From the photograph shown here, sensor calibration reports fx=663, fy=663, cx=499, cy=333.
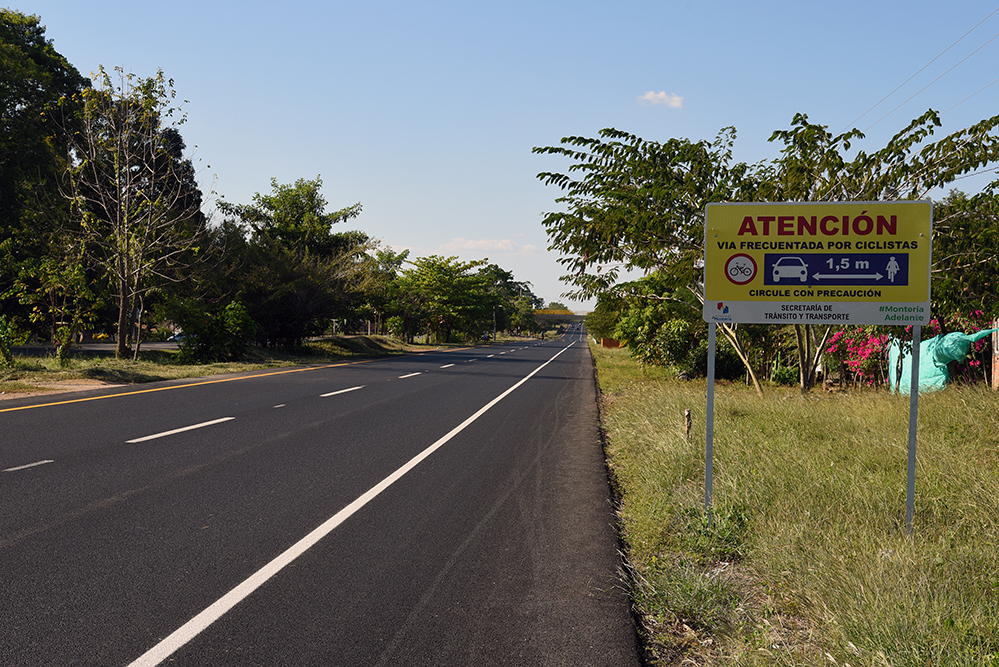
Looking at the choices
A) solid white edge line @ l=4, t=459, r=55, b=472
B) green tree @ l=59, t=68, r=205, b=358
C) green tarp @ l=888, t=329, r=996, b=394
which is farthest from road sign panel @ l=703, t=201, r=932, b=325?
green tree @ l=59, t=68, r=205, b=358

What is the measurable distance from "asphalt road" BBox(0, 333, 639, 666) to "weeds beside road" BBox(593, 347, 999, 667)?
0.41 m

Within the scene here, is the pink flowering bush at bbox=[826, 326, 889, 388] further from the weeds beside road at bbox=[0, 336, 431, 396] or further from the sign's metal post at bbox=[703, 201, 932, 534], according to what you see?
the weeds beside road at bbox=[0, 336, 431, 396]

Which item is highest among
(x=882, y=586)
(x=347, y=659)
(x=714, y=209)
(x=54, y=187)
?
(x=54, y=187)

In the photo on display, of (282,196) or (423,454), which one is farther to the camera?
(282,196)

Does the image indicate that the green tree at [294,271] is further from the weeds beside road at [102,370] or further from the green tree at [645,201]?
the green tree at [645,201]

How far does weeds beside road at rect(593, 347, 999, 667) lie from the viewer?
3.29 m

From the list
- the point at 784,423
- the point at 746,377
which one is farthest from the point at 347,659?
the point at 746,377

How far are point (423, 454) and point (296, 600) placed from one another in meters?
4.64

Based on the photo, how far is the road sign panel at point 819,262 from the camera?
16.9ft

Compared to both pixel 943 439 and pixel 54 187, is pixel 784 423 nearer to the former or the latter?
pixel 943 439

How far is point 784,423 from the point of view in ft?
30.4

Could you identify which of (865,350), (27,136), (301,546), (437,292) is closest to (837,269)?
(301,546)

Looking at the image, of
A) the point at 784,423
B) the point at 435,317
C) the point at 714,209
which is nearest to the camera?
the point at 714,209

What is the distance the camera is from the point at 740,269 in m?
5.46
